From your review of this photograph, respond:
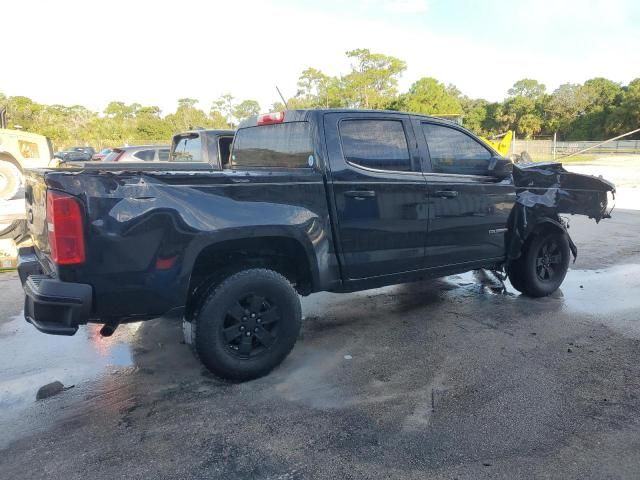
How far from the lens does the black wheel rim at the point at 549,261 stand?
5.47m

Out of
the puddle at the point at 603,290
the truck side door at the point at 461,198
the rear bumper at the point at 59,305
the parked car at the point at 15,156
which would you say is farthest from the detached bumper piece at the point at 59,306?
the parked car at the point at 15,156

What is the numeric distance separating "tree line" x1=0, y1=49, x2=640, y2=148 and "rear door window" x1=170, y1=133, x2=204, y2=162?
4618cm

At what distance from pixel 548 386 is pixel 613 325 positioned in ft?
5.55

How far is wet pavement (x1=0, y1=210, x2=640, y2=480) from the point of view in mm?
2670

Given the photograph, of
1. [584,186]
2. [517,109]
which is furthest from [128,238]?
[517,109]

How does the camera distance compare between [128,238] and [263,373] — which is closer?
[128,238]

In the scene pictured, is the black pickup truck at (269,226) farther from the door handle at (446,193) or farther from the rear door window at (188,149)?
the rear door window at (188,149)

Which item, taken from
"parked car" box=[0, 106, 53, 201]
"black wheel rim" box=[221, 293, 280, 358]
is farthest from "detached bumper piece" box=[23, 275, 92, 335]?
"parked car" box=[0, 106, 53, 201]

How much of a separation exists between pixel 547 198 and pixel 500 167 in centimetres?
103

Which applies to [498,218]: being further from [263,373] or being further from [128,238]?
[128,238]

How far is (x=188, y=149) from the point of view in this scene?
7.39 m

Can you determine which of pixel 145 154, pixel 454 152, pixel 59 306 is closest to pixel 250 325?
pixel 59 306

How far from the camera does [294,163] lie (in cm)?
403

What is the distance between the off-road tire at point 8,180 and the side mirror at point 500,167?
13818 millimetres
